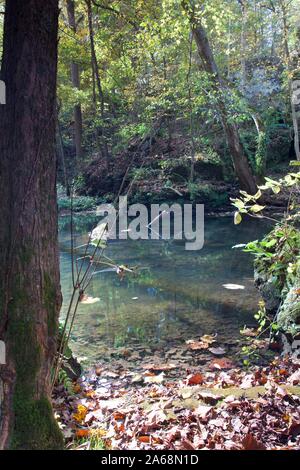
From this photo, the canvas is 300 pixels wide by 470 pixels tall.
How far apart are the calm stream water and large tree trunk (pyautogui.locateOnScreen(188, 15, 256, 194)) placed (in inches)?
194

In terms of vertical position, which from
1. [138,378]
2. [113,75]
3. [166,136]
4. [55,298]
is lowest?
[138,378]

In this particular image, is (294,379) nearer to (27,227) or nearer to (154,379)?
(154,379)

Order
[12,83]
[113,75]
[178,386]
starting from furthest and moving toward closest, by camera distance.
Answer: [113,75] → [178,386] → [12,83]

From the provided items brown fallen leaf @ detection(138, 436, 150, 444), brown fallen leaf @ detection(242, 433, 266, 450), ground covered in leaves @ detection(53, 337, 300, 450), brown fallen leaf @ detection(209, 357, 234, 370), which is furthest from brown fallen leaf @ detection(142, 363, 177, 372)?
brown fallen leaf @ detection(242, 433, 266, 450)

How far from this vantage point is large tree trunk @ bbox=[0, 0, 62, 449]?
2215 mm

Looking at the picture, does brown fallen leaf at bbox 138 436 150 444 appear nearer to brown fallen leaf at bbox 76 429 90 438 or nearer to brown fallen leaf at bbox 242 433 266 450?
brown fallen leaf at bbox 76 429 90 438

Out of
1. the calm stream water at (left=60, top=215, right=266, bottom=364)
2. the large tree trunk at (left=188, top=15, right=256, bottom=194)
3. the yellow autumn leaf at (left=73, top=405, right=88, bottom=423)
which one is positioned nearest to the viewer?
the yellow autumn leaf at (left=73, top=405, right=88, bottom=423)

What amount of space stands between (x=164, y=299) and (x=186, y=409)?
12.2ft

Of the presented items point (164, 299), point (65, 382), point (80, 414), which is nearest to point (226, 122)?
point (164, 299)

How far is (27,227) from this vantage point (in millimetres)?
2271
